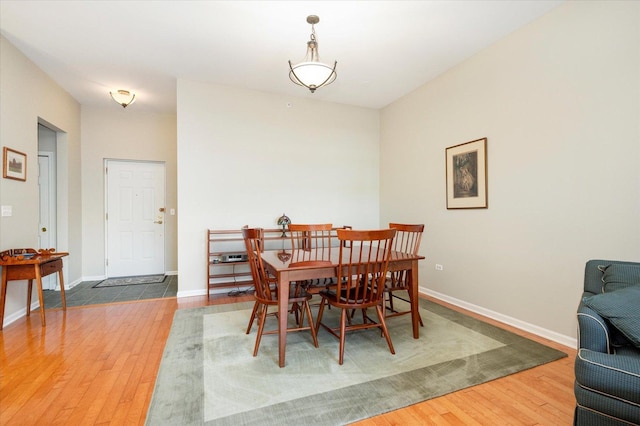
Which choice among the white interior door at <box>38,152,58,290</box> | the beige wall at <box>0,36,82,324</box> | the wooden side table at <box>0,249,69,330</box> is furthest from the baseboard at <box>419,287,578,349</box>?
the white interior door at <box>38,152,58,290</box>

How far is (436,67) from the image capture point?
140 inches

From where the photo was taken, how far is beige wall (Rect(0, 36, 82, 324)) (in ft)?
9.59

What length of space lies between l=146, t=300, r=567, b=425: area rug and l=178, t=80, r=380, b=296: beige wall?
1580 millimetres

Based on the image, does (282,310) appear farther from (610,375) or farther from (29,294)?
(29,294)

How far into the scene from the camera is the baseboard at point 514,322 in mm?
2422

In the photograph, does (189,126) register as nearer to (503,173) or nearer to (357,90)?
(357,90)

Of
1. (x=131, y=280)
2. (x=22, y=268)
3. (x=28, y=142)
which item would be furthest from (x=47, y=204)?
(x=22, y=268)

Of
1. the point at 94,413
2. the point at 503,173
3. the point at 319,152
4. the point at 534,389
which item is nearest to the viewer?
the point at 94,413

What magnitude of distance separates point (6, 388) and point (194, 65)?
330 centimetres

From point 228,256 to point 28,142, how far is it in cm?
251

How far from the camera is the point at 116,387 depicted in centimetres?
184

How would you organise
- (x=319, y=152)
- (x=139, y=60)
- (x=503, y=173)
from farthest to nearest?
(x=319, y=152), (x=139, y=60), (x=503, y=173)

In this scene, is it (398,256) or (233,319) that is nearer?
(398,256)

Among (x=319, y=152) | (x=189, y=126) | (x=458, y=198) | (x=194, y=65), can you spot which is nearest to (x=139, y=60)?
(x=194, y=65)
